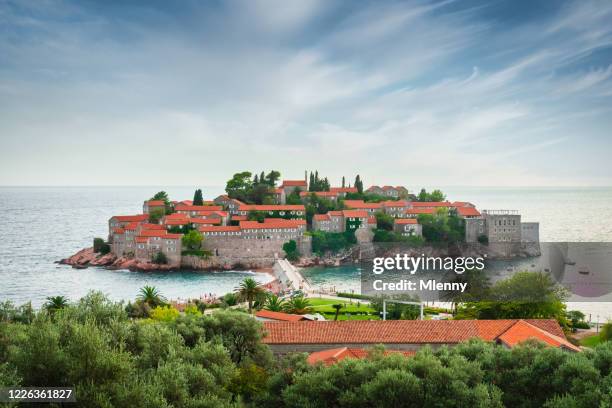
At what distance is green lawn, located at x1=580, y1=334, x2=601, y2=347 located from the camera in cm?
1762

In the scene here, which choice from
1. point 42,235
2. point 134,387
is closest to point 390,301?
point 134,387

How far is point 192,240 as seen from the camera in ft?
154

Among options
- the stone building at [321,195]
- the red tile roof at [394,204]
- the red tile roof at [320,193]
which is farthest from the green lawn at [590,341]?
the red tile roof at [320,193]

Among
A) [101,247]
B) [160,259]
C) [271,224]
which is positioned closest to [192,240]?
[160,259]

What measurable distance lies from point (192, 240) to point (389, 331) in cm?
3451

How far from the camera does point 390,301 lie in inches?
860

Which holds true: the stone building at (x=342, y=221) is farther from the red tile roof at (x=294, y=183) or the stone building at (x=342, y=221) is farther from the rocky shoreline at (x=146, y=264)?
the red tile roof at (x=294, y=183)

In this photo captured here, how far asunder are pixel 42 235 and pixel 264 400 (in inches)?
2827

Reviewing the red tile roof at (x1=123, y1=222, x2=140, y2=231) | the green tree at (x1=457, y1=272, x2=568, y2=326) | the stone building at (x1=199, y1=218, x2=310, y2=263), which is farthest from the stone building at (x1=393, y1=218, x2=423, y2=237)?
the green tree at (x1=457, y1=272, x2=568, y2=326)

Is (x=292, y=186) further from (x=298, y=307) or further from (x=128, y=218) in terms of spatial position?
(x=298, y=307)

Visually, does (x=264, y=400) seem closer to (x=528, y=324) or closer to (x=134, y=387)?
(x=134, y=387)

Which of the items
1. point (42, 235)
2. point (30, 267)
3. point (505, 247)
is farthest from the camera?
point (42, 235)

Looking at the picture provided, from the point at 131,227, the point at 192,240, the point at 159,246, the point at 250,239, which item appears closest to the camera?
the point at 159,246

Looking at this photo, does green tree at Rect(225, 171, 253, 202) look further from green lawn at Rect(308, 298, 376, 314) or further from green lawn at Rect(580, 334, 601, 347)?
green lawn at Rect(580, 334, 601, 347)
